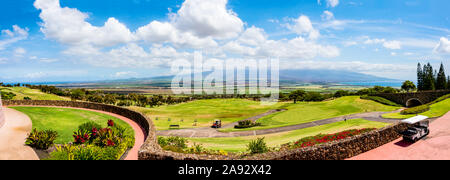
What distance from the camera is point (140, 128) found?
69.5 feet

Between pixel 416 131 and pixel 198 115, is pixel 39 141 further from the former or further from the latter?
pixel 198 115

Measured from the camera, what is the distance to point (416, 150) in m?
13.6

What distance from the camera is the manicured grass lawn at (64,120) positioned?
1966cm

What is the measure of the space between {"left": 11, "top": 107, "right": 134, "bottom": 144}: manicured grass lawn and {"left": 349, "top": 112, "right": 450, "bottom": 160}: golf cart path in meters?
21.6

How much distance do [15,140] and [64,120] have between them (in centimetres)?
888

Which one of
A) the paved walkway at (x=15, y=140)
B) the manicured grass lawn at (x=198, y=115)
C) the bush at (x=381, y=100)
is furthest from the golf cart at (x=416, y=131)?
the bush at (x=381, y=100)

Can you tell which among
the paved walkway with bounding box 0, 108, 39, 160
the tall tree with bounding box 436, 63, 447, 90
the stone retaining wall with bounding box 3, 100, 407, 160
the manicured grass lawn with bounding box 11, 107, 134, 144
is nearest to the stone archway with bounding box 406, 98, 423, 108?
the tall tree with bounding box 436, 63, 447, 90

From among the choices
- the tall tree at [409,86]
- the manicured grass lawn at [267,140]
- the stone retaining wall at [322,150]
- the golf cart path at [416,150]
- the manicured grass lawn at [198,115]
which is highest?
the tall tree at [409,86]

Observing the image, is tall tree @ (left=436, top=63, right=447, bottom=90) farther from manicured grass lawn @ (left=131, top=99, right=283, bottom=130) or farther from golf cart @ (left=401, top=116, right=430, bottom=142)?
golf cart @ (left=401, top=116, right=430, bottom=142)

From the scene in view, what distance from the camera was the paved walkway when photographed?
13.0m

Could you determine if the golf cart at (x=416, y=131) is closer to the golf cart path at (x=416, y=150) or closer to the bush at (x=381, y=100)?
the golf cart path at (x=416, y=150)

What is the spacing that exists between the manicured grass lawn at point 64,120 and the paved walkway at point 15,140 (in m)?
1.16
